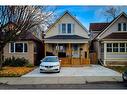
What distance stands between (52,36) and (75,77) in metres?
12.0

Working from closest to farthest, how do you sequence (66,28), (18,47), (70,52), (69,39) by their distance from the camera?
(70,52), (18,47), (69,39), (66,28)

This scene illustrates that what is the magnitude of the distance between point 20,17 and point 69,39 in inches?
333

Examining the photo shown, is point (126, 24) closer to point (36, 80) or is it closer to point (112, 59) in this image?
point (112, 59)

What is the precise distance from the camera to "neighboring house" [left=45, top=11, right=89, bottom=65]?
1282 inches

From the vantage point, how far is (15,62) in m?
31.5

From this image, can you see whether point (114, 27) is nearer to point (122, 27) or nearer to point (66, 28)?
point (122, 27)

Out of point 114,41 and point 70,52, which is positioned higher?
point 114,41

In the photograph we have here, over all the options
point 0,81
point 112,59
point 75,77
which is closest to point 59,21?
point 112,59

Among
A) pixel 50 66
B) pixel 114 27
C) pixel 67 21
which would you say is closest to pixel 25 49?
pixel 67 21

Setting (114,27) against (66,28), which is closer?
(114,27)

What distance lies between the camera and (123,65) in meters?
31.4

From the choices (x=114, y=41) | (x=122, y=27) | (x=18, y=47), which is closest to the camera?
(x=18, y=47)

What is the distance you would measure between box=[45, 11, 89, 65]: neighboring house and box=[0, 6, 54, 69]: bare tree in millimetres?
5117

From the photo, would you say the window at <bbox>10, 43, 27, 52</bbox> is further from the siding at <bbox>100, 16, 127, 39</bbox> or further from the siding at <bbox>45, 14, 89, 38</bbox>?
the siding at <bbox>100, 16, 127, 39</bbox>
